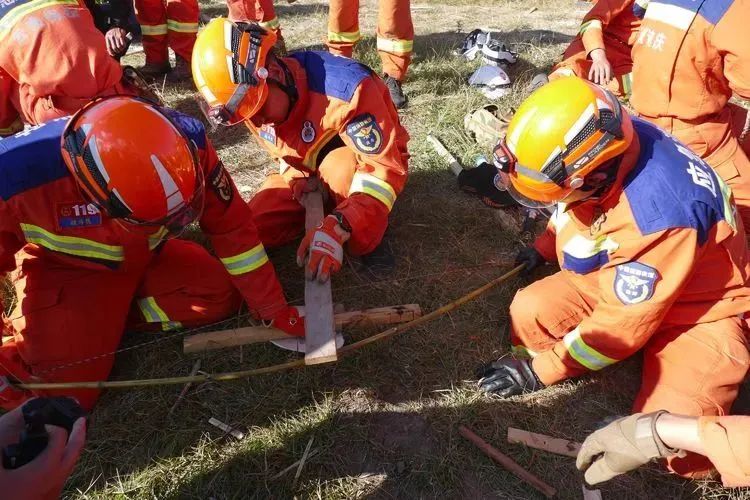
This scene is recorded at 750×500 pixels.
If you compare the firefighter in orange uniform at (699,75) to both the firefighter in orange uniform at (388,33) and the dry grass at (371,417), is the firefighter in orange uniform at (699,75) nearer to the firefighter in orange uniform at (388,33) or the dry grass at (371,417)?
the dry grass at (371,417)

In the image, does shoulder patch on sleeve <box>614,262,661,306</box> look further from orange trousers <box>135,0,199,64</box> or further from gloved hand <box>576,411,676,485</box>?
orange trousers <box>135,0,199,64</box>

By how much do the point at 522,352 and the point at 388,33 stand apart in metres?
3.87

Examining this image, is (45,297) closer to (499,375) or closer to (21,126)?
(21,126)

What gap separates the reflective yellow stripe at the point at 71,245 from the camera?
276 centimetres

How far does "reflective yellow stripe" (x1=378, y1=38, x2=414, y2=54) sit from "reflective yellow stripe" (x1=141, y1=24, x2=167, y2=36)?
2806 millimetres

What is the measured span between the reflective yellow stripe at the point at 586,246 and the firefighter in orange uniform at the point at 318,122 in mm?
1184

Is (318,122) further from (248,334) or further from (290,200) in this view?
(248,334)

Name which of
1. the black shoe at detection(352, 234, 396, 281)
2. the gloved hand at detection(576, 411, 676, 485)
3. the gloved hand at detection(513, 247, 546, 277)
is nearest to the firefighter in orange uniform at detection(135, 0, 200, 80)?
the black shoe at detection(352, 234, 396, 281)

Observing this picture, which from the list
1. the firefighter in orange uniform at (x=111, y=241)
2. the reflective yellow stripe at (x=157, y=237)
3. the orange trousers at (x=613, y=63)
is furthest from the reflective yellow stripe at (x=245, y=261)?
the orange trousers at (x=613, y=63)

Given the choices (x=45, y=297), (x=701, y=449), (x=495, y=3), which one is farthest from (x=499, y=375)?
(x=495, y=3)

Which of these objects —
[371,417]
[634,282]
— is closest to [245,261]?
[371,417]

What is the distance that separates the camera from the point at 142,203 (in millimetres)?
2344

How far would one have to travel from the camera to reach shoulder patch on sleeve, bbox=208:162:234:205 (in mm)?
2910

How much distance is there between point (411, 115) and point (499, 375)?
3504 mm
